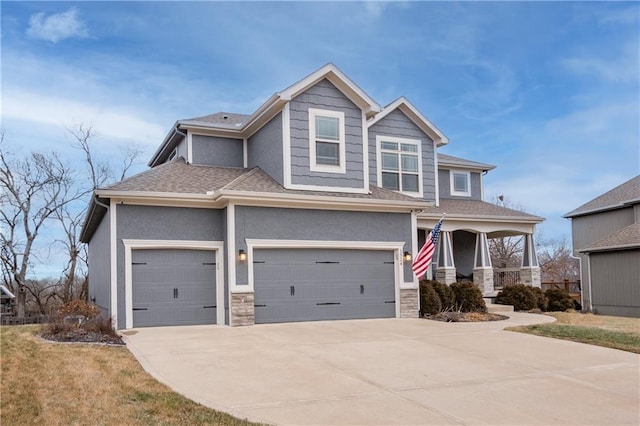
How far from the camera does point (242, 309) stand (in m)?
13.0

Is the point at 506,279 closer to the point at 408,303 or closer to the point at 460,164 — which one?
the point at 460,164

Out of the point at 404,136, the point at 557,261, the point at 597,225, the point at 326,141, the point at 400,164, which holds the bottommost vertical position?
the point at 557,261

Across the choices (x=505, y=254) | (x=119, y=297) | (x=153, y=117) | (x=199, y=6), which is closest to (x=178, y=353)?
(x=119, y=297)

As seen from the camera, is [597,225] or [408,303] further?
[597,225]

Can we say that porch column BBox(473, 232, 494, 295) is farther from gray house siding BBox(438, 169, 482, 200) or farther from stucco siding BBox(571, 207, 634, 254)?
stucco siding BBox(571, 207, 634, 254)

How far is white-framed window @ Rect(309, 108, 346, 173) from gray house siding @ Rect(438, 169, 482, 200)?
23.7ft

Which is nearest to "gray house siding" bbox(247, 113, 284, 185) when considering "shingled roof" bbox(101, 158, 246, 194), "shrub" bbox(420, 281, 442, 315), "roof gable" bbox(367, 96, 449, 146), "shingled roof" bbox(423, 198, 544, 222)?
"shingled roof" bbox(101, 158, 246, 194)

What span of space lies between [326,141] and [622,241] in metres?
12.6

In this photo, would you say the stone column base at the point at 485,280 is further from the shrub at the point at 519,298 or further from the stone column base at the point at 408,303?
the stone column base at the point at 408,303

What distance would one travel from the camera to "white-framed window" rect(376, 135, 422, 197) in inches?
699

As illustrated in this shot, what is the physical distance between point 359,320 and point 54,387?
29.0 ft

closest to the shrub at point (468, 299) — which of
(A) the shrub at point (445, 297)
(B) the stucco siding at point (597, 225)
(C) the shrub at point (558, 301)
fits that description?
(A) the shrub at point (445, 297)

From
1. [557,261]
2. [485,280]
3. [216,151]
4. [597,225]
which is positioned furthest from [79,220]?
[557,261]

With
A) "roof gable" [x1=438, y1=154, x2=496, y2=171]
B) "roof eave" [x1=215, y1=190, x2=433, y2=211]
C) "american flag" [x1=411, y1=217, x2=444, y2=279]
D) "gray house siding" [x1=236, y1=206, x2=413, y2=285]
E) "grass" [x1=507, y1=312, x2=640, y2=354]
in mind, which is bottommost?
"grass" [x1=507, y1=312, x2=640, y2=354]
